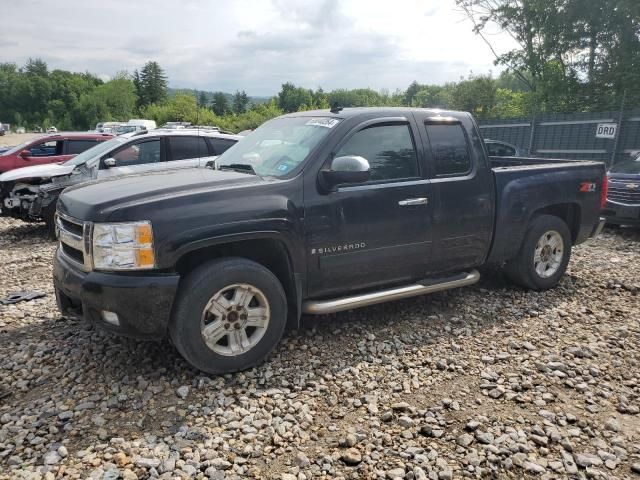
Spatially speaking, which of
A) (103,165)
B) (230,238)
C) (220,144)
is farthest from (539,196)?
(103,165)

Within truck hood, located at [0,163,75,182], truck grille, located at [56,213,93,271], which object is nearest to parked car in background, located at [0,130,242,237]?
truck hood, located at [0,163,75,182]

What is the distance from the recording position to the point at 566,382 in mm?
3646

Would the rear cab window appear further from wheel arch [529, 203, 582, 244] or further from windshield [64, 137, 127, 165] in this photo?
windshield [64, 137, 127, 165]

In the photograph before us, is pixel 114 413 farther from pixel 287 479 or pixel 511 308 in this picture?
pixel 511 308

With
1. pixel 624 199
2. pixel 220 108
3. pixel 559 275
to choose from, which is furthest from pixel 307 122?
pixel 220 108

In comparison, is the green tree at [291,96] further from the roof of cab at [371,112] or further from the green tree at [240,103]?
the roof of cab at [371,112]

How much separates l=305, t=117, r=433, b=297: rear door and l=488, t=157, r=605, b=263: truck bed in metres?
0.96

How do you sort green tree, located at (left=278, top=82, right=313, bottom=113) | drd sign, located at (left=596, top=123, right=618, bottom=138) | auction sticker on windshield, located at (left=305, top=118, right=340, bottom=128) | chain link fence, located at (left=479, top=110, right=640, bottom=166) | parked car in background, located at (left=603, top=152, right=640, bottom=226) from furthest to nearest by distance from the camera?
green tree, located at (left=278, top=82, right=313, bottom=113)
drd sign, located at (left=596, top=123, right=618, bottom=138)
chain link fence, located at (left=479, top=110, right=640, bottom=166)
parked car in background, located at (left=603, top=152, right=640, bottom=226)
auction sticker on windshield, located at (left=305, top=118, right=340, bottom=128)

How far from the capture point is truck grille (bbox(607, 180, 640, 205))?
871 centimetres

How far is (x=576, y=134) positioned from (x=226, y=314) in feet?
48.4

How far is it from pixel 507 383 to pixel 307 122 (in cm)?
268

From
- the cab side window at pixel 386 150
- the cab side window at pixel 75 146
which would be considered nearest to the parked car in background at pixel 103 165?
the cab side window at pixel 75 146

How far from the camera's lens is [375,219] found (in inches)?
163

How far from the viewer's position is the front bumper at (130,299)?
10.8 ft
